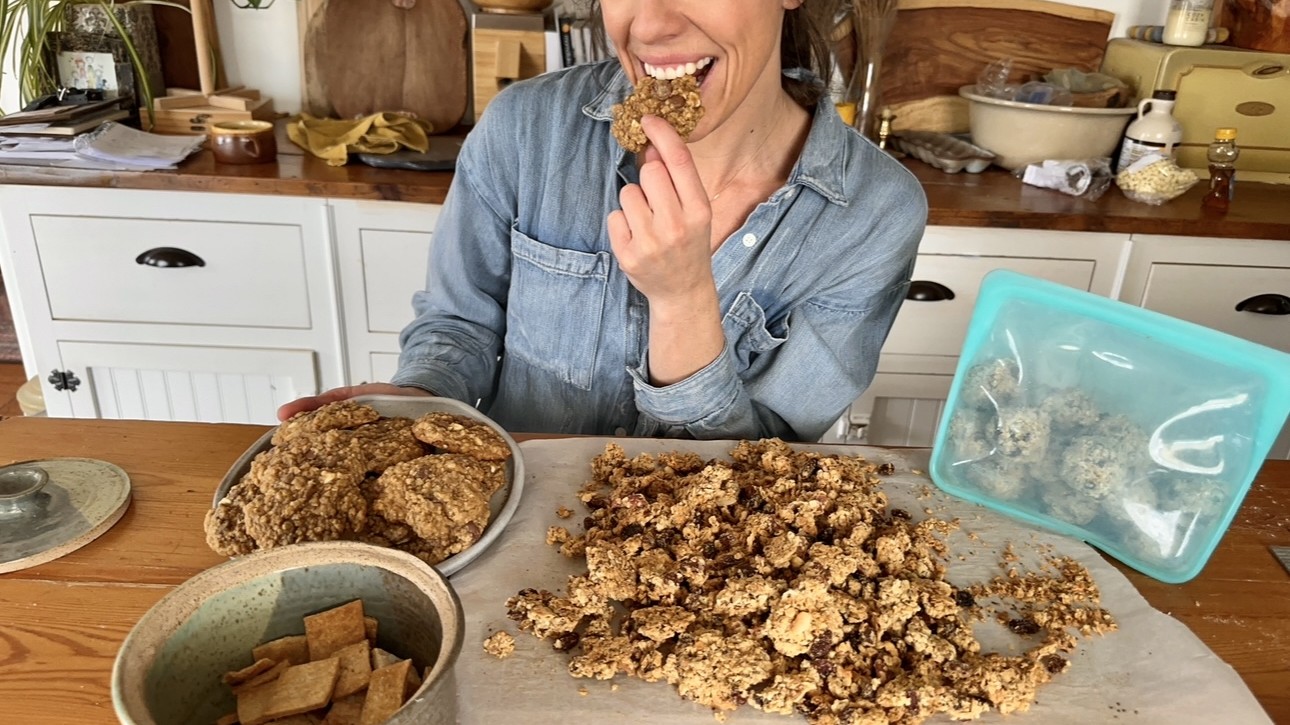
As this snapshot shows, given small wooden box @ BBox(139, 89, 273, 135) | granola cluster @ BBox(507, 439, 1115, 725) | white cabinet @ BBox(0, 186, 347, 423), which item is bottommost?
white cabinet @ BBox(0, 186, 347, 423)

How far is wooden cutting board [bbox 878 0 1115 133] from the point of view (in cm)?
216

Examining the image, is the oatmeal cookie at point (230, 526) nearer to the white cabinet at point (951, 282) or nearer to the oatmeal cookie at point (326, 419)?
the oatmeal cookie at point (326, 419)

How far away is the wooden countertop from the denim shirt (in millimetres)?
585

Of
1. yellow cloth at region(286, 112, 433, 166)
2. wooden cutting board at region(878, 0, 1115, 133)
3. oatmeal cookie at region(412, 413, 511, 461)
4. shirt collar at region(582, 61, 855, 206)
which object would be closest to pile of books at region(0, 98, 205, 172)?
yellow cloth at region(286, 112, 433, 166)

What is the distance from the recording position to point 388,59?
6.99 feet

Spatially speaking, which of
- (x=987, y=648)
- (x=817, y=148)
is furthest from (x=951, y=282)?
(x=987, y=648)

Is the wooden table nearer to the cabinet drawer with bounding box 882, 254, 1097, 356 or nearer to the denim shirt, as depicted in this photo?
the denim shirt

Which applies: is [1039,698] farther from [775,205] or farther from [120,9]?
[120,9]

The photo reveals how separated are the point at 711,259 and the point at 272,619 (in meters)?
0.71

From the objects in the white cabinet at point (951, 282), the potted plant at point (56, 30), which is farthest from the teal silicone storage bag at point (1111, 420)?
the potted plant at point (56, 30)

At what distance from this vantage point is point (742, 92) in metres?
1.08

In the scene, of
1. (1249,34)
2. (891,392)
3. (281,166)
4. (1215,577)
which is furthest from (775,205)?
(1249,34)

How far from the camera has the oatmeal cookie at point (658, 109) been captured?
37.9 inches

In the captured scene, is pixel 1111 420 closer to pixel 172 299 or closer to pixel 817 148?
pixel 817 148
